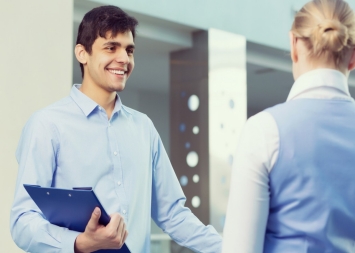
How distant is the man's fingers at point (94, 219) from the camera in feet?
4.83

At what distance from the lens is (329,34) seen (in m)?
1.14

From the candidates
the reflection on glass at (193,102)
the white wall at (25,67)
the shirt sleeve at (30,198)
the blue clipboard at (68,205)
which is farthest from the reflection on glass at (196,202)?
the blue clipboard at (68,205)

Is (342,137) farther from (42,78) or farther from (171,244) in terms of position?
(171,244)

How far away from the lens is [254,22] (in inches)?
247

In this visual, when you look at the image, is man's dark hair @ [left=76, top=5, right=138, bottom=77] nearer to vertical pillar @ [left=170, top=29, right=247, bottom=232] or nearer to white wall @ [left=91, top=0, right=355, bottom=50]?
white wall @ [left=91, top=0, right=355, bottom=50]

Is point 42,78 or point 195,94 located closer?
point 42,78

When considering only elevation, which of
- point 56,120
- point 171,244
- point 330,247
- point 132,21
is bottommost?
point 171,244

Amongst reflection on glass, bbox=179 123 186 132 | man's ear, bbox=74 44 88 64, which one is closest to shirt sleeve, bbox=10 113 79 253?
man's ear, bbox=74 44 88 64

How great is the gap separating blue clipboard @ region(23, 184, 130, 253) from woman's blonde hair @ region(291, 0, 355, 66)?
1.95 ft

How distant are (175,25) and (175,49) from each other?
2.01ft

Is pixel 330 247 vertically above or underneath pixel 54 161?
underneath

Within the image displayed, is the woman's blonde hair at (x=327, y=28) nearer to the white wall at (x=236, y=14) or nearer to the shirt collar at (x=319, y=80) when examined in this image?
the shirt collar at (x=319, y=80)

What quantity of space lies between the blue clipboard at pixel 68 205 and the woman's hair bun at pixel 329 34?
0.61 meters

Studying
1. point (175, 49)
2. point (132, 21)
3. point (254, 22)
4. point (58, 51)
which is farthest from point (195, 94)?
point (132, 21)
